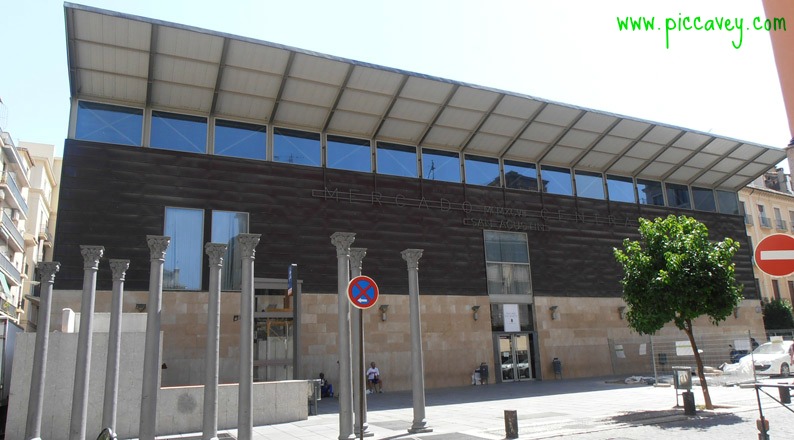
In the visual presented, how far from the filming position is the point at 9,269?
4438 centimetres

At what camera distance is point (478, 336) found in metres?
29.3

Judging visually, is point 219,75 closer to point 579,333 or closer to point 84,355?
point 84,355

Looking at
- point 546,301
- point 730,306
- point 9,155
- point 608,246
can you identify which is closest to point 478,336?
point 546,301

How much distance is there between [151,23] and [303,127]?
820 cm

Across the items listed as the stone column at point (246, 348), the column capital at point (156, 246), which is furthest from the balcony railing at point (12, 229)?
the stone column at point (246, 348)

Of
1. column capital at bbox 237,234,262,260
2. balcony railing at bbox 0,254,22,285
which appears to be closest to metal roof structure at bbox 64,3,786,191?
column capital at bbox 237,234,262,260

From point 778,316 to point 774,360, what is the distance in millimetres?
26234

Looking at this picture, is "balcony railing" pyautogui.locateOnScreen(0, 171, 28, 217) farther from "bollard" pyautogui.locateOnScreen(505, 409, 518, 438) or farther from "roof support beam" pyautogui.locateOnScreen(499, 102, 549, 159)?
"bollard" pyautogui.locateOnScreen(505, 409, 518, 438)

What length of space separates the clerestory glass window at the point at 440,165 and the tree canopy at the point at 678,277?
13021 mm

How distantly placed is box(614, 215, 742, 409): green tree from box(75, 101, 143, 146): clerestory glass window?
2019cm

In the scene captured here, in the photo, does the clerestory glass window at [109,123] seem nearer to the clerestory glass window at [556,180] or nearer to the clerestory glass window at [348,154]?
the clerestory glass window at [348,154]

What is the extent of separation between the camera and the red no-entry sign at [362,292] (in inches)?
445

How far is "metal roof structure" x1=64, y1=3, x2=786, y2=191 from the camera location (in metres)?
22.1

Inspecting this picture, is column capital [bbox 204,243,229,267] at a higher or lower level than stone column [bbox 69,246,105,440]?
higher
